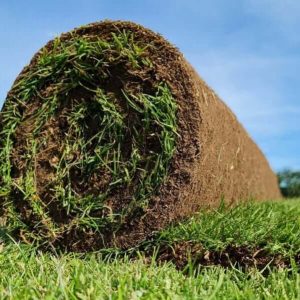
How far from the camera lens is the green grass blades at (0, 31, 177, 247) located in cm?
387

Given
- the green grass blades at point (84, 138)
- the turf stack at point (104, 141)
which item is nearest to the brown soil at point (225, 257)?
the turf stack at point (104, 141)

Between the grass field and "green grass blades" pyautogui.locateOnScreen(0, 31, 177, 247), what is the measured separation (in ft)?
0.98

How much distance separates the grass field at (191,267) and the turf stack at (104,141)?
197 mm

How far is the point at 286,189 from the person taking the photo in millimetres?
21672

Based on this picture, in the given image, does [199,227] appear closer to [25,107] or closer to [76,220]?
[76,220]

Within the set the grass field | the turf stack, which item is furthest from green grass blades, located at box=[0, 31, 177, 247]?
the grass field

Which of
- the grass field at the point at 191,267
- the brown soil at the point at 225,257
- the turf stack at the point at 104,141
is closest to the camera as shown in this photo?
the grass field at the point at 191,267

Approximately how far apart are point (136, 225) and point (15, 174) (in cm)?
97

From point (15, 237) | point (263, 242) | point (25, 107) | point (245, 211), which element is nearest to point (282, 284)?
point (263, 242)

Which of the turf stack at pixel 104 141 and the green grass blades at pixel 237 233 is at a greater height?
the turf stack at pixel 104 141

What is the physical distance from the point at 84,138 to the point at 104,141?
0.52ft

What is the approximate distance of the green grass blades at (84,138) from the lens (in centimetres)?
387

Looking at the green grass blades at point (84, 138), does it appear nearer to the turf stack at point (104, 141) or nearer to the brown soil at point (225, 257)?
the turf stack at point (104, 141)

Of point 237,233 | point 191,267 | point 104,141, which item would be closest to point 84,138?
point 104,141
